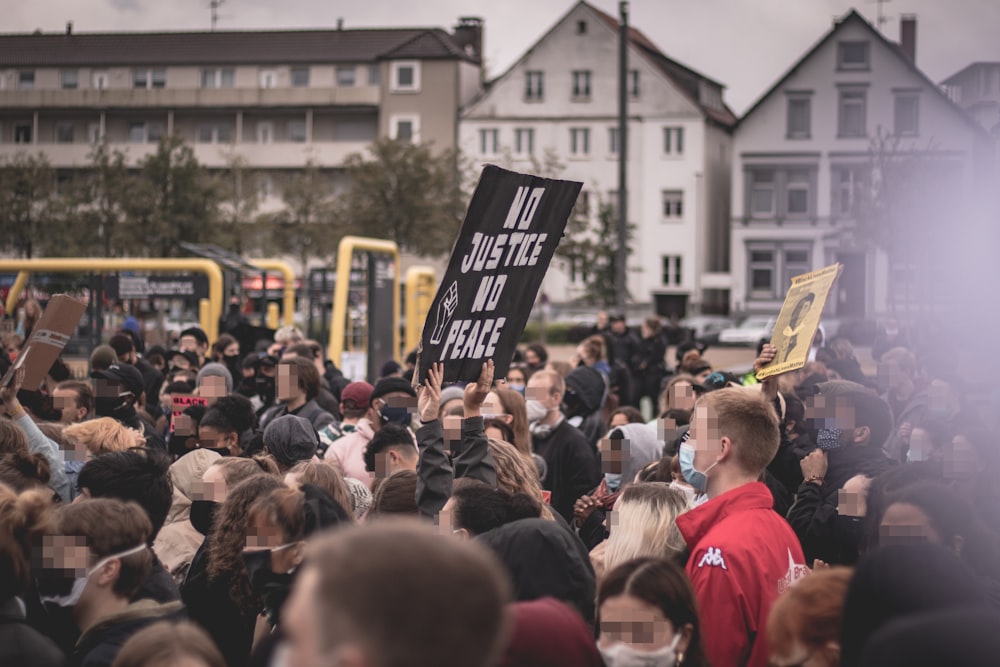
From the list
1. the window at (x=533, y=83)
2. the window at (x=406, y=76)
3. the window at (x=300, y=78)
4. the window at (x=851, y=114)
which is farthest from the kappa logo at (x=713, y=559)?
the window at (x=300, y=78)

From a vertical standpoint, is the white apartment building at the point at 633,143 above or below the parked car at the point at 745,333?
above

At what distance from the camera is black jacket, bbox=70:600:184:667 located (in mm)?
4023

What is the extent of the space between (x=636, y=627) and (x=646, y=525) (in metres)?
1.35

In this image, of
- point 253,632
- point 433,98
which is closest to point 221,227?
point 433,98

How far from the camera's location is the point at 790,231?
66188mm

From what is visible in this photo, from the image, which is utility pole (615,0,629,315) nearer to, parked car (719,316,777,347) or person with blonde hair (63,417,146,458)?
person with blonde hair (63,417,146,458)

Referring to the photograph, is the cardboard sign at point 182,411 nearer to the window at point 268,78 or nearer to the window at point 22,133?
the window at point 268,78

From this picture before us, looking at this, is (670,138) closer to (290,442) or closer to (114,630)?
(290,442)

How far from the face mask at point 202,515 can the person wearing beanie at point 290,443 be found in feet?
3.45

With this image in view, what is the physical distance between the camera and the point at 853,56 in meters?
64.4

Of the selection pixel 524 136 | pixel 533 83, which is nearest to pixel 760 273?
pixel 524 136

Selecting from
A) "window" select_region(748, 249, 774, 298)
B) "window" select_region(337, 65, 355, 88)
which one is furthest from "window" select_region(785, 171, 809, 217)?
"window" select_region(337, 65, 355, 88)

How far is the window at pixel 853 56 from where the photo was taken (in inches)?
2522

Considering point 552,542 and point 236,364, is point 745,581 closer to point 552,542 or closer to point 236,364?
point 552,542
